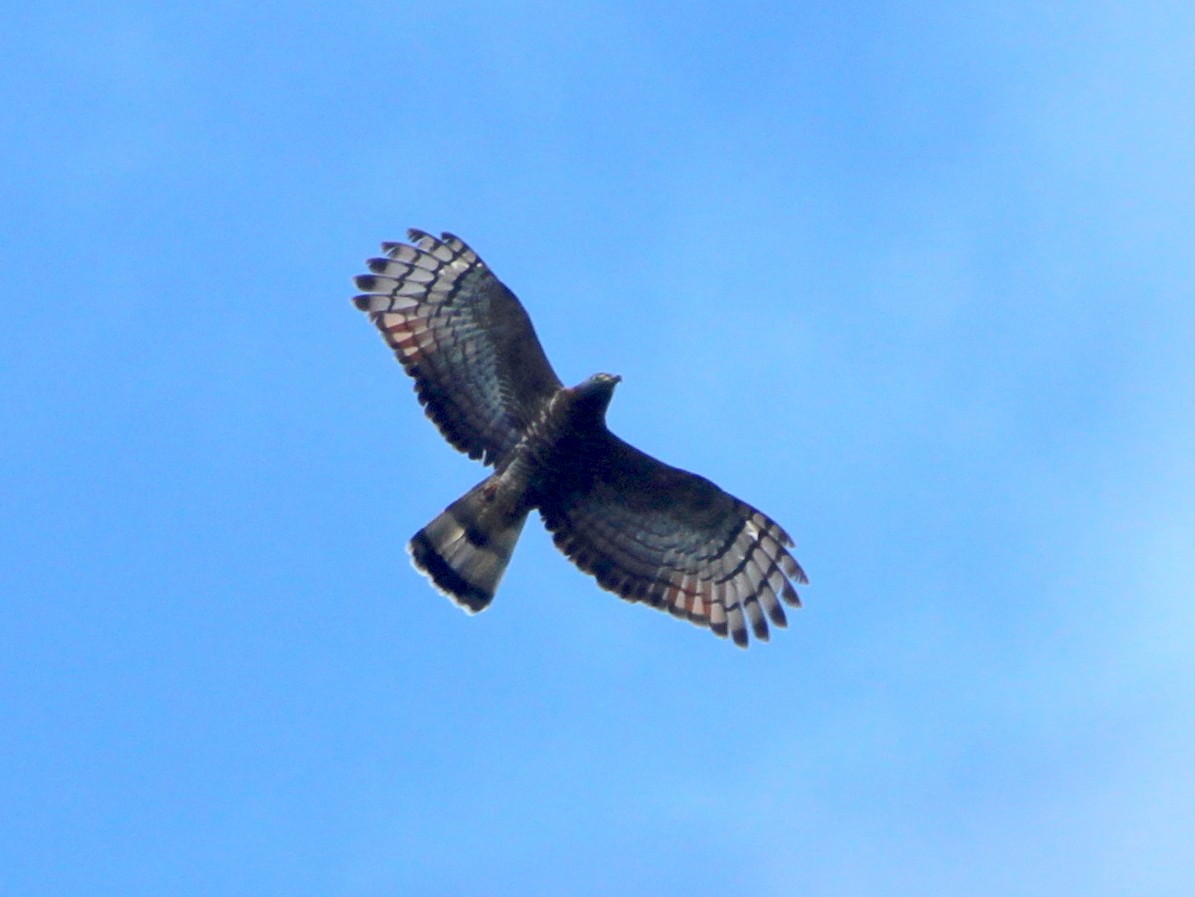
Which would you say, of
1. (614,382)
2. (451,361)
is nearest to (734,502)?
(614,382)

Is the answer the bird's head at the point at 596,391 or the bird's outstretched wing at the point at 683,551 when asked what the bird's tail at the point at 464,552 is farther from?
the bird's head at the point at 596,391

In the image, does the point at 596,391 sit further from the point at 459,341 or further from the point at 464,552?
the point at 464,552

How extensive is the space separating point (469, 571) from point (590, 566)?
985mm

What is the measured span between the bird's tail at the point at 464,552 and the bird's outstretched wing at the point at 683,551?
45 centimetres

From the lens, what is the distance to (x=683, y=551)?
47.6ft

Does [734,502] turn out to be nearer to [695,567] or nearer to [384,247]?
[695,567]

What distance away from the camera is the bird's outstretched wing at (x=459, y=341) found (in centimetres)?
1413

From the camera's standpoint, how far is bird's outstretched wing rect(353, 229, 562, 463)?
46.4 feet

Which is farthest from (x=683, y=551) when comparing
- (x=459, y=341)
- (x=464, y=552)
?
(x=459, y=341)

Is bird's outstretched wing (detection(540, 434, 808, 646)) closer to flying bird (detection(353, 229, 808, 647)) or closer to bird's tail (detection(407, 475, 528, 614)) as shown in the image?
flying bird (detection(353, 229, 808, 647))

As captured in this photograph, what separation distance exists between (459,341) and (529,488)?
1312mm

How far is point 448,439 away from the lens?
1420cm

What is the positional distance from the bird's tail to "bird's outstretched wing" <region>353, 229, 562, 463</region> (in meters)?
0.55

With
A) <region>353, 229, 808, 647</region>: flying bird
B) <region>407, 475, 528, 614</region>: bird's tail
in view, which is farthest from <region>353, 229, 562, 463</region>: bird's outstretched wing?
<region>407, 475, 528, 614</region>: bird's tail
